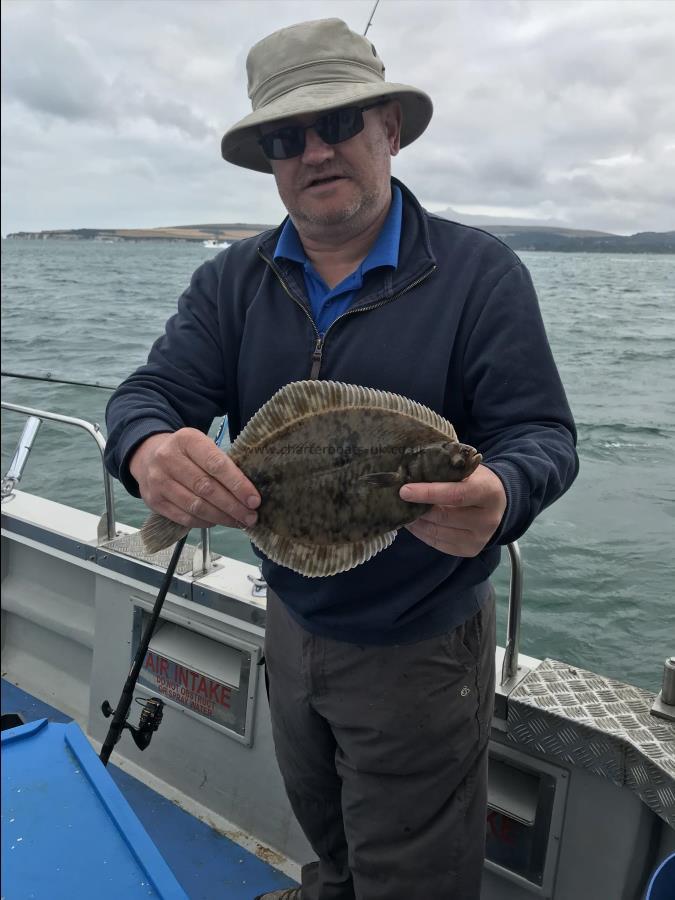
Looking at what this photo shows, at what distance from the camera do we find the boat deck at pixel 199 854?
2982 mm

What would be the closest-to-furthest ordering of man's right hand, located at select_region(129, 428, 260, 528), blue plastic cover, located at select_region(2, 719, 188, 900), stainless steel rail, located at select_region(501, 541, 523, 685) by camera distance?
blue plastic cover, located at select_region(2, 719, 188, 900) → man's right hand, located at select_region(129, 428, 260, 528) → stainless steel rail, located at select_region(501, 541, 523, 685)

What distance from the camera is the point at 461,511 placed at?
1560mm

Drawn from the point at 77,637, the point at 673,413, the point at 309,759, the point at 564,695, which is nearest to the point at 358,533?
the point at 309,759

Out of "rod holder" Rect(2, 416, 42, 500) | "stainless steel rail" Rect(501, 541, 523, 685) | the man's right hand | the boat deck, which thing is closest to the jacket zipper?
the man's right hand

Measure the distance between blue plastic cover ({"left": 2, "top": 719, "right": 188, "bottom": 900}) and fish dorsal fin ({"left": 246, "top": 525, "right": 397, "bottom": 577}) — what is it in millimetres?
680

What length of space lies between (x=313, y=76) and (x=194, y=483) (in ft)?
3.87

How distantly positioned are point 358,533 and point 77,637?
2882 mm

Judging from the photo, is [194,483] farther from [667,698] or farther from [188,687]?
[188,687]

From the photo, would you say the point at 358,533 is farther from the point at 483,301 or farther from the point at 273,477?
the point at 483,301

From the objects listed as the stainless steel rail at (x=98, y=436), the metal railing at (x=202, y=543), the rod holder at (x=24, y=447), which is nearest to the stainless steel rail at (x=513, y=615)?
the metal railing at (x=202, y=543)

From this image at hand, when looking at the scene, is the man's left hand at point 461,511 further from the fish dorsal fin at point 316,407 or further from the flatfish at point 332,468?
the fish dorsal fin at point 316,407

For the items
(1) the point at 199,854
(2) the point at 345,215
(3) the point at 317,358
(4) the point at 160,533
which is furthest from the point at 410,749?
(1) the point at 199,854

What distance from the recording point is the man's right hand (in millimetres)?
1657

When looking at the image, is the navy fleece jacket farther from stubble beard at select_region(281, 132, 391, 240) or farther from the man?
stubble beard at select_region(281, 132, 391, 240)
